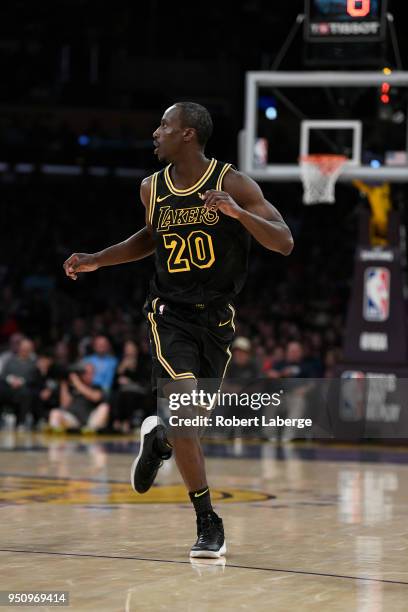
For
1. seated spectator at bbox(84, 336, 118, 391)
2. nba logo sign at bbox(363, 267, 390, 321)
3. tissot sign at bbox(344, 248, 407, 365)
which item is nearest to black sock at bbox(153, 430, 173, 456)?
tissot sign at bbox(344, 248, 407, 365)

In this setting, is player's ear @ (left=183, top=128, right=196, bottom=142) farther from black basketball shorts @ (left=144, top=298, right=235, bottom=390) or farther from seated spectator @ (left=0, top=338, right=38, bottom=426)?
seated spectator @ (left=0, top=338, right=38, bottom=426)

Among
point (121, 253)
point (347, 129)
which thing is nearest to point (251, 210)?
point (121, 253)

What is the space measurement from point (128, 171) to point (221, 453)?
53.4ft

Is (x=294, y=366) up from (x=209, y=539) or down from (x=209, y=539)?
down

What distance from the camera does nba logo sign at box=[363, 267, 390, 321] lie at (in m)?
14.0

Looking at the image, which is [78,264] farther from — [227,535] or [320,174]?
[320,174]

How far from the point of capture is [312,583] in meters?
4.30

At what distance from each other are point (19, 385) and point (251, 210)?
10056 mm

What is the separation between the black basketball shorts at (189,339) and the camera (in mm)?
5098

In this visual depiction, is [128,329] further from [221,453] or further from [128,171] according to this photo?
[128,171]

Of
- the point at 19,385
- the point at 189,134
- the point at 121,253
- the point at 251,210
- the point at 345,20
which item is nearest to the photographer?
the point at 251,210

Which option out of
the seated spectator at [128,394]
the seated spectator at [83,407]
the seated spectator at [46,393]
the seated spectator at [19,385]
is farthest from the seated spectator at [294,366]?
the seated spectator at [19,385]

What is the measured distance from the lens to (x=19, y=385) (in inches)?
580

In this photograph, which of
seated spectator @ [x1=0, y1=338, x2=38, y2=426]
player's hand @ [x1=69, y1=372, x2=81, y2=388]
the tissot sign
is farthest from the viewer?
seated spectator @ [x1=0, y1=338, x2=38, y2=426]
